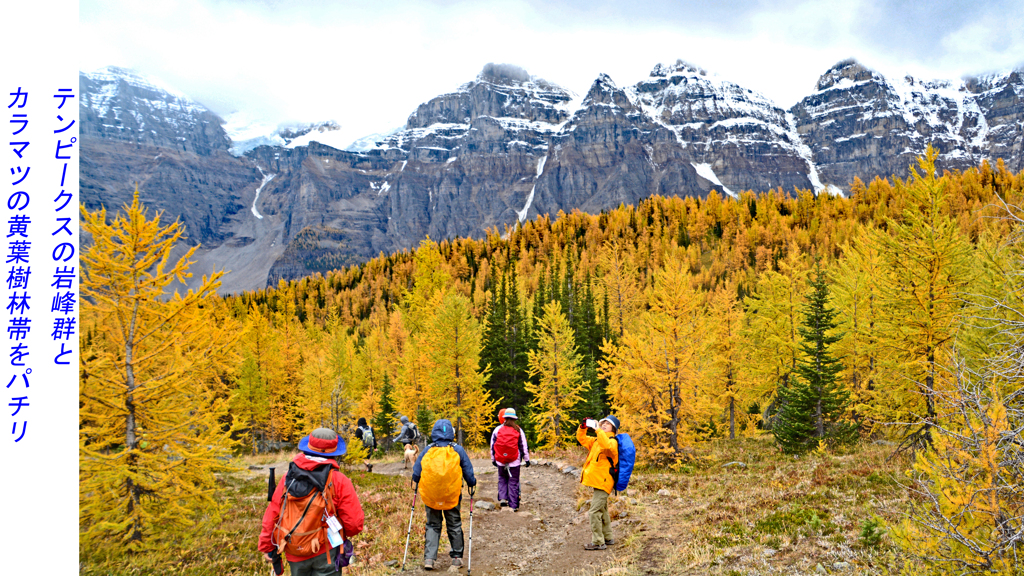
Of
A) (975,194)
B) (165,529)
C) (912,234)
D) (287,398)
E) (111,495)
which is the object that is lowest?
(287,398)

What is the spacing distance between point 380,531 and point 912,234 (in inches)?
704

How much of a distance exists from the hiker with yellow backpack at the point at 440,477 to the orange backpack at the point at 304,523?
2.24 metres

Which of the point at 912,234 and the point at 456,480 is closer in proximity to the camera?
the point at 456,480

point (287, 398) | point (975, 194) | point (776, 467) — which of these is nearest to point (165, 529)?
point (776, 467)

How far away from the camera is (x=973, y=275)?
15.1 m

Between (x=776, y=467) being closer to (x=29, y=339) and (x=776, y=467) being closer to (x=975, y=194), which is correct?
(x=29, y=339)

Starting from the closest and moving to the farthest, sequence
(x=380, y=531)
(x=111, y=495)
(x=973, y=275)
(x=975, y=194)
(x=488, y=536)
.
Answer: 1. (x=111, y=495)
2. (x=488, y=536)
3. (x=380, y=531)
4. (x=973, y=275)
5. (x=975, y=194)

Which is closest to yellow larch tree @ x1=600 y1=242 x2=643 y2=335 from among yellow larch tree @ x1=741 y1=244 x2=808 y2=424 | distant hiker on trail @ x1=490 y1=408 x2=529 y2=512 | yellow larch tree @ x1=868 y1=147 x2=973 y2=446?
yellow larch tree @ x1=741 y1=244 x2=808 y2=424

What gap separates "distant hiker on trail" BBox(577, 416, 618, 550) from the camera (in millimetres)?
8820

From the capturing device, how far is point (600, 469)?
8.84 metres

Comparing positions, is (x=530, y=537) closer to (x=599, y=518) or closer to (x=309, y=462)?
(x=599, y=518)

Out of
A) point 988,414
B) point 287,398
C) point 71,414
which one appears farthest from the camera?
point 287,398

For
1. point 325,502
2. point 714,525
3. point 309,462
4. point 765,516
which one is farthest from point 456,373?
point 309,462

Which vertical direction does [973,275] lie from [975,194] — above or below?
below
